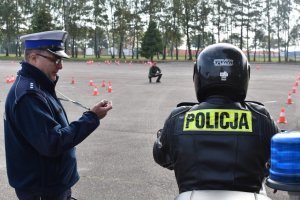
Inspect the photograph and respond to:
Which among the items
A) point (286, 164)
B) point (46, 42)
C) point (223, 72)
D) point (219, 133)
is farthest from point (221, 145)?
point (46, 42)

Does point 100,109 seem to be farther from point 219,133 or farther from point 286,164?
point 286,164

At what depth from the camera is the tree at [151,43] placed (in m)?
70.9

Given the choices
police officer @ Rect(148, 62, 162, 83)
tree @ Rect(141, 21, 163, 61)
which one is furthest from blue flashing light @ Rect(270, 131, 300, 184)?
tree @ Rect(141, 21, 163, 61)

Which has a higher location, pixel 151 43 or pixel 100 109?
pixel 151 43

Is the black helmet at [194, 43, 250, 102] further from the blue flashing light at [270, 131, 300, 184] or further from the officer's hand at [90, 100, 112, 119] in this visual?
the officer's hand at [90, 100, 112, 119]

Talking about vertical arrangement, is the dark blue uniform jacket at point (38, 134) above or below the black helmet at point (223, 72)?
below

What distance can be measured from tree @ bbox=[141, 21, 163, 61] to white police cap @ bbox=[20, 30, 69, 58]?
6811 centimetres

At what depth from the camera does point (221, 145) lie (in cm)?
232

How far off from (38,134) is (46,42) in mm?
671

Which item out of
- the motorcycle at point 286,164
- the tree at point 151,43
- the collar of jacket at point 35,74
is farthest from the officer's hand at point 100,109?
the tree at point 151,43

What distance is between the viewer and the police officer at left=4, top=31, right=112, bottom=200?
2.88 metres

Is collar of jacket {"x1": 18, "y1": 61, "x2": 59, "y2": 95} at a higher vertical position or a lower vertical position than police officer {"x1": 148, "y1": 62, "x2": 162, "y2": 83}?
higher

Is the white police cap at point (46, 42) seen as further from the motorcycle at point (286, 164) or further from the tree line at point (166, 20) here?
the tree line at point (166, 20)

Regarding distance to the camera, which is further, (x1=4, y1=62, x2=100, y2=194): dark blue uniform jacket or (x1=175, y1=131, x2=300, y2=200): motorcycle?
(x1=4, y1=62, x2=100, y2=194): dark blue uniform jacket
